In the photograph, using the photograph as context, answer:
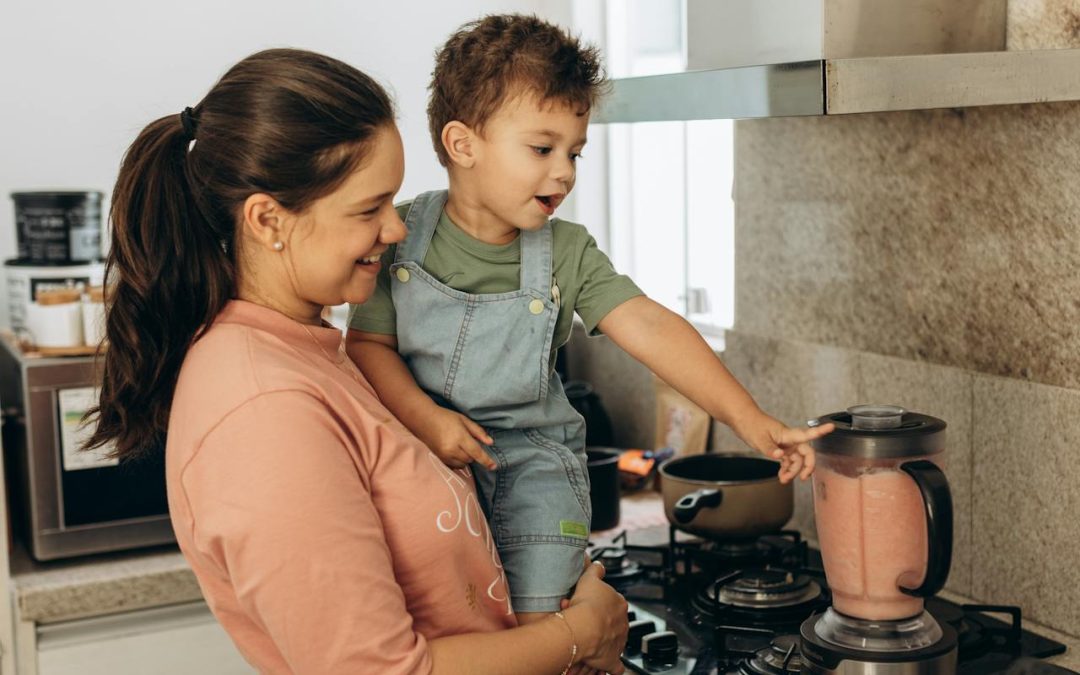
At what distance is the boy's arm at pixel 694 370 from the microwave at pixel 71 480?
3.56ft

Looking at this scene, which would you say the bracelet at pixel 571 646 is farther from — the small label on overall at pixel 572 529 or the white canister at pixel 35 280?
the white canister at pixel 35 280

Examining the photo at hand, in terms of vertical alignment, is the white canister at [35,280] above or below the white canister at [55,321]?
above

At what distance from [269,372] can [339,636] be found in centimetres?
Answer: 24

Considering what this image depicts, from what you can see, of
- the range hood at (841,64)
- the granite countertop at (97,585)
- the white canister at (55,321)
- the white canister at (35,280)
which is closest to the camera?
the range hood at (841,64)

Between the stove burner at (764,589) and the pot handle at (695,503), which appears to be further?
the pot handle at (695,503)

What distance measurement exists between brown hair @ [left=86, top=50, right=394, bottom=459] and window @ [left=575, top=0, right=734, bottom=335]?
4.82ft

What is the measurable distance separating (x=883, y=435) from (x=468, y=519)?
0.45 m

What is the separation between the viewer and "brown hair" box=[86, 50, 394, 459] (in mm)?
1110

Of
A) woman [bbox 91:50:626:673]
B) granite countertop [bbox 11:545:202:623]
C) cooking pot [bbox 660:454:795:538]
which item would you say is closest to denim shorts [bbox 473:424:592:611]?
woman [bbox 91:50:626:673]

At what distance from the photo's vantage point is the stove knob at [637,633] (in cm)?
156

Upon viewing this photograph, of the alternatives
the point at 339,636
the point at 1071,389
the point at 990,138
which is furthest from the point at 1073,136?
the point at 339,636

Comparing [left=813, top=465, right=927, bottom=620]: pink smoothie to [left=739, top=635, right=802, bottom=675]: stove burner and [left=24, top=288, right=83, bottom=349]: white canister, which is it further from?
[left=24, top=288, right=83, bottom=349]: white canister

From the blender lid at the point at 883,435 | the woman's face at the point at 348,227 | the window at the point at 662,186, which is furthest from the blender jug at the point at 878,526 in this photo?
the window at the point at 662,186

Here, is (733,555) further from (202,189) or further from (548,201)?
(202,189)
